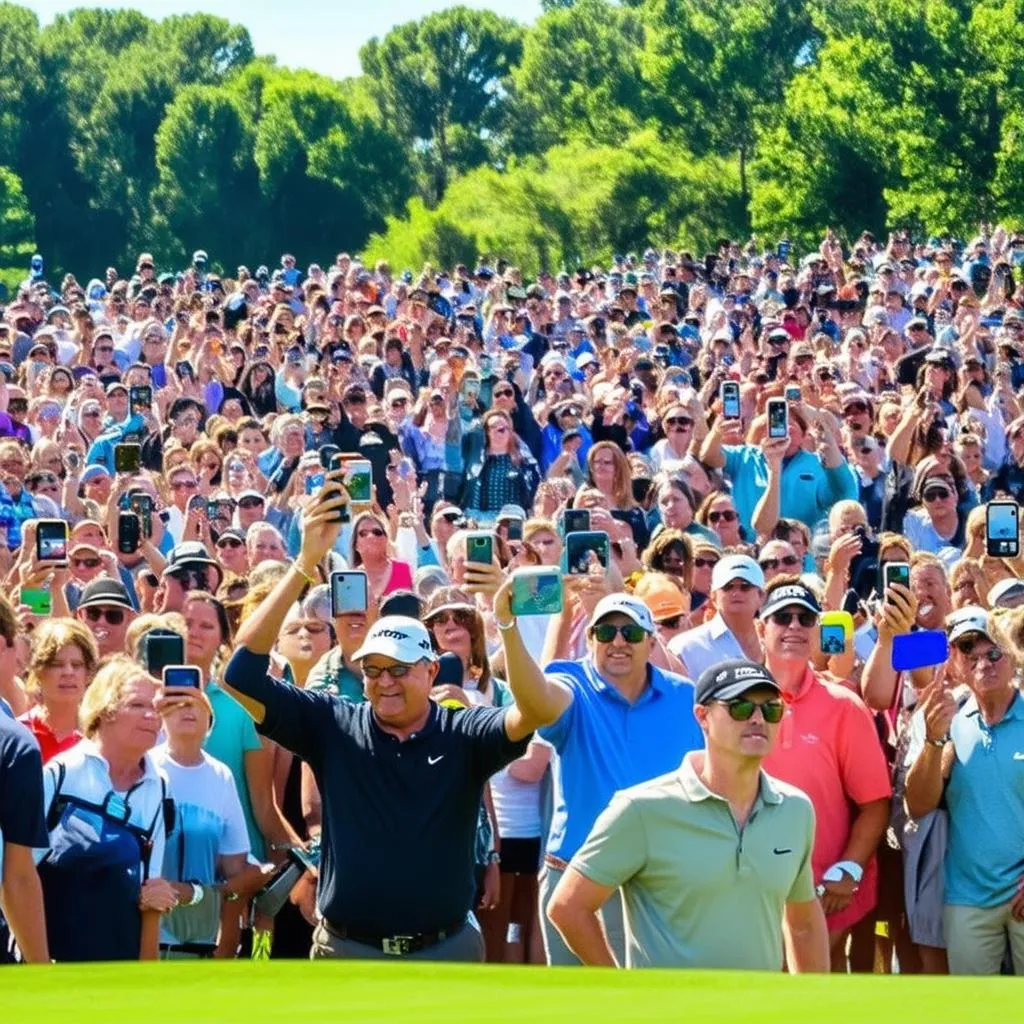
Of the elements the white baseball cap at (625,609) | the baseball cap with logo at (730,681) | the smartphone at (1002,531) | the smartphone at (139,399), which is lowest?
the baseball cap with logo at (730,681)

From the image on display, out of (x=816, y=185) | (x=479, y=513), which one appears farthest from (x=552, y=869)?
(x=816, y=185)

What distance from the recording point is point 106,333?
65.1ft

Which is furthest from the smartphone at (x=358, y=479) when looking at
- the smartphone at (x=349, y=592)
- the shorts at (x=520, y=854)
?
the shorts at (x=520, y=854)

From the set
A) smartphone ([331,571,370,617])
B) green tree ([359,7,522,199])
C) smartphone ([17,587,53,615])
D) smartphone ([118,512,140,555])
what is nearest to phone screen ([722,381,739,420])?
smartphone ([118,512,140,555])

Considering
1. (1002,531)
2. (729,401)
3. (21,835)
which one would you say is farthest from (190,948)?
(729,401)

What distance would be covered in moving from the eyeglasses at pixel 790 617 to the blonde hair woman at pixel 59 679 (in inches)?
75.8

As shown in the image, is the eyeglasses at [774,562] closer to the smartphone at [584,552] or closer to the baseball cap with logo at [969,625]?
the smartphone at [584,552]

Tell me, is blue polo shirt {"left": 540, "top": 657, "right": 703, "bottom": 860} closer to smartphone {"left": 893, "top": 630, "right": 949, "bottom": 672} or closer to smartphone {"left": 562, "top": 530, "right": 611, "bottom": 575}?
smartphone {"left": 893, "top": 630, "right": 949, "bottom": 672}

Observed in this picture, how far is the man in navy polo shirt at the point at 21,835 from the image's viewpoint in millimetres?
5492

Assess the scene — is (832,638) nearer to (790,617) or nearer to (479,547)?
(790,617)

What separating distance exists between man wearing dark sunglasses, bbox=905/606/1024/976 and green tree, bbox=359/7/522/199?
112m

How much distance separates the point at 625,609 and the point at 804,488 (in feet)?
21.6

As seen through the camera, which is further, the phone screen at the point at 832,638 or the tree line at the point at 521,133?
the tree line at the point at 521,133

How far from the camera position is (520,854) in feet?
26.8
